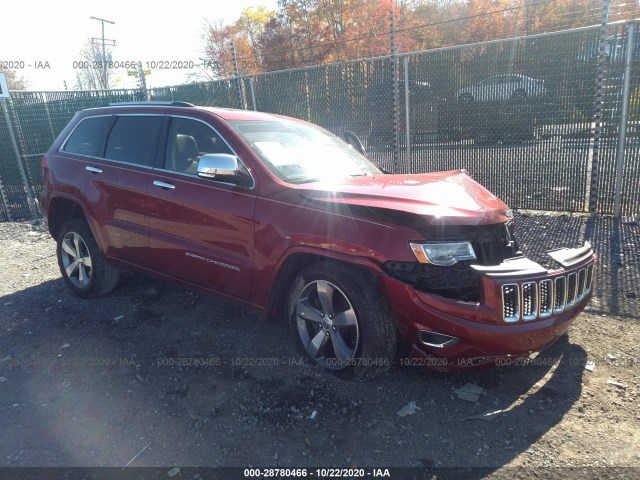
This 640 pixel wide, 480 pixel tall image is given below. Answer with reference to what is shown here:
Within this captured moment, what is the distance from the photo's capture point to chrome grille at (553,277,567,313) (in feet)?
9.85

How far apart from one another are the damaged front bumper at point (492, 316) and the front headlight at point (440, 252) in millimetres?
129

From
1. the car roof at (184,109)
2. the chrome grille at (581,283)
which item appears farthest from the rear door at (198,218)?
the chrome grille at (581,283)

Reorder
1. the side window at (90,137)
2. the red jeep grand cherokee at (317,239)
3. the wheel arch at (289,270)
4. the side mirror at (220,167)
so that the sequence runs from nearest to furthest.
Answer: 1. the red jeep grand cherokee at (317,239)
2. the wheel arch at (289,270)
3. the side mirror at (220,167)
4. the side window at (90,137)

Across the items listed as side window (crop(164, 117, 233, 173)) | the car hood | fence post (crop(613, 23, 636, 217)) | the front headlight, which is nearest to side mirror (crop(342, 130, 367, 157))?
the car hood

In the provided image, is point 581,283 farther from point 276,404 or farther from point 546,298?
point 276,404

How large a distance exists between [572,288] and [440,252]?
0.99 meters

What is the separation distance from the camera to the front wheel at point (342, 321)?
119 inches

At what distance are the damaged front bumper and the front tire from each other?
3.34 meters

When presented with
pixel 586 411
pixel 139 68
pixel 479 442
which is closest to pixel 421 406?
pixel 479 442

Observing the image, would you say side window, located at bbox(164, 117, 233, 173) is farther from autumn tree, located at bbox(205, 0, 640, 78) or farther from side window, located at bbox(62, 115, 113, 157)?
autumn tree, located at bbox(205, 0, 640, 78)

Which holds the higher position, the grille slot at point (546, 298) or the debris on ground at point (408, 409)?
the grille slot at point (546, 298)

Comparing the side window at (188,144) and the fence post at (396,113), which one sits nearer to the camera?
the side window at (188,144)

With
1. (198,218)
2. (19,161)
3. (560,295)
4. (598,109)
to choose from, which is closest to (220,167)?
(198,218)

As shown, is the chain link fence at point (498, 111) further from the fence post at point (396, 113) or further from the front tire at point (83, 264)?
the front tire at point (83, 264)
